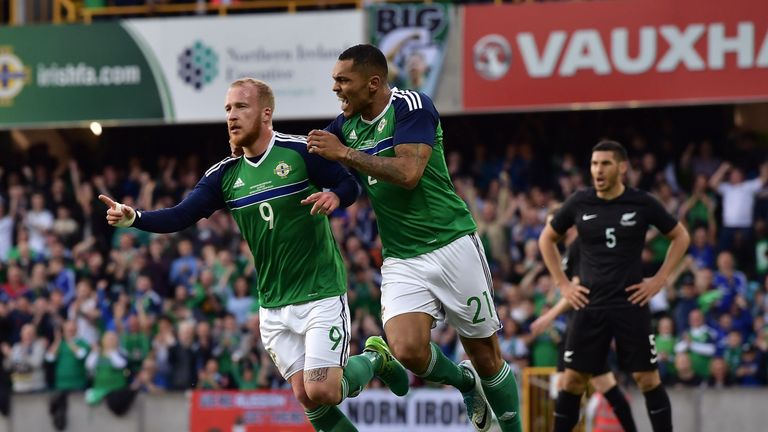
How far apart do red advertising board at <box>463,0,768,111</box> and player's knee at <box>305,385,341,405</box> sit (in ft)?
37.6

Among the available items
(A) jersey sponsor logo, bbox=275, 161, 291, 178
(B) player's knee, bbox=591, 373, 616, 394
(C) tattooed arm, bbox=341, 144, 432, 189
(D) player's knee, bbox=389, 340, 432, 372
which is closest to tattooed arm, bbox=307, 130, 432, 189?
(C) tattooed arm, bbox=341, 144, 432, 189

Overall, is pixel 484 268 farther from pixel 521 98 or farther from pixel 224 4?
pixel 224 4

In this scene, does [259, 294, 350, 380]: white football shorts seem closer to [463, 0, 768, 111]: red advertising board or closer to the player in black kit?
the player in black kit

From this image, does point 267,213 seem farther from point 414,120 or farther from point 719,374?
point 719,374

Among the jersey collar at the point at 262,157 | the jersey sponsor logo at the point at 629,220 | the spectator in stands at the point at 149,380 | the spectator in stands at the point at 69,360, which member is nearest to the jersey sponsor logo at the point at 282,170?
the jersey collar at the point at 262,157

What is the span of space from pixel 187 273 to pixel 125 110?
133 inches

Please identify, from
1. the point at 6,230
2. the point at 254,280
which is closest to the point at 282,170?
the point at 254,280

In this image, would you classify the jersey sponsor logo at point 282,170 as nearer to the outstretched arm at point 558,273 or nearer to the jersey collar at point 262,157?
the jersey collar at point 262,157

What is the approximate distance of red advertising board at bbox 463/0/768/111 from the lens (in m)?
18.8

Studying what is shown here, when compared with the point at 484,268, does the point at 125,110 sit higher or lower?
higher

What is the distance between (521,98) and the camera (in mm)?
19625

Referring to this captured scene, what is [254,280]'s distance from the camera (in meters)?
18.7

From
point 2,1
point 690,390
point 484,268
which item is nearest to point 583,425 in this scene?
point 690,390

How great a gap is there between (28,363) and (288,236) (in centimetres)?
1036
